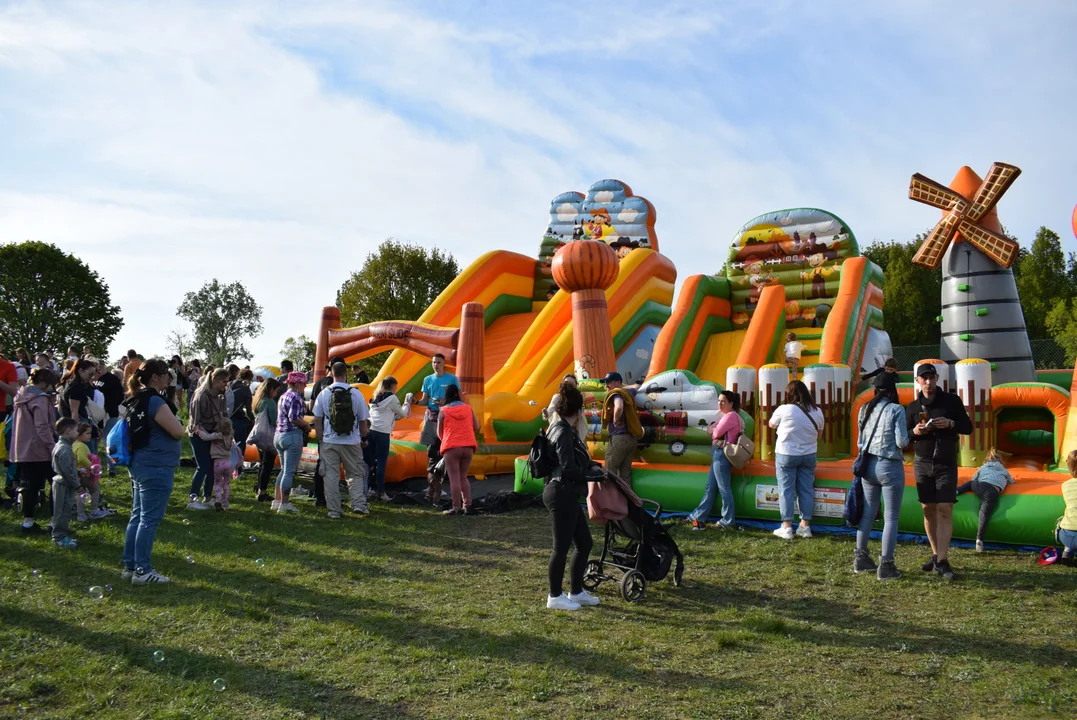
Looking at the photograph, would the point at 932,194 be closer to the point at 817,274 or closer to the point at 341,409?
the point at 817,274

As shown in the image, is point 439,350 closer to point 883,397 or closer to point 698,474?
point 698,474

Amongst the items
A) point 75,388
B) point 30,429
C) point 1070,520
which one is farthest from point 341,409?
point 1070,520

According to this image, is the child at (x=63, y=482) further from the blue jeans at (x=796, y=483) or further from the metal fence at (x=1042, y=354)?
the metal fence at (x=1042, y=354)

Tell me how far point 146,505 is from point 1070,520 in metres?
5.85

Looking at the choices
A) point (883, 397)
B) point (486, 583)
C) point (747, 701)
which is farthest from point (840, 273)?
point (747, 701)

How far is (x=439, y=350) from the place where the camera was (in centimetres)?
1059

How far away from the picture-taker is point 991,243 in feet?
34.0

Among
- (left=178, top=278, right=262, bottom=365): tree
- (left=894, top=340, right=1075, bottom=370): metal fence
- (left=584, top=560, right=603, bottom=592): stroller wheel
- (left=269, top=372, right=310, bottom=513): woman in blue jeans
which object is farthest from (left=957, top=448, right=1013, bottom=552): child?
(left=178, top=278, right=262, bottom=365): tree

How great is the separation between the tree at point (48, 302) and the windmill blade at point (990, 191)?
23757 mm

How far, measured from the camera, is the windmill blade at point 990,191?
10.4 metres

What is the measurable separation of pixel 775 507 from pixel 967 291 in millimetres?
5400

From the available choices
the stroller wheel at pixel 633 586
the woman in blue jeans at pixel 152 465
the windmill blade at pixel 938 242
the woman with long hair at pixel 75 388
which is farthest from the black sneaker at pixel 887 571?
the windmill blade at pixel 938 242

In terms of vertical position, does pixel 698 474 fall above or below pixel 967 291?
below

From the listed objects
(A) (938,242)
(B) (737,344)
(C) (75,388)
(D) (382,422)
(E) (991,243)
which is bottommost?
(D) (382,422)
